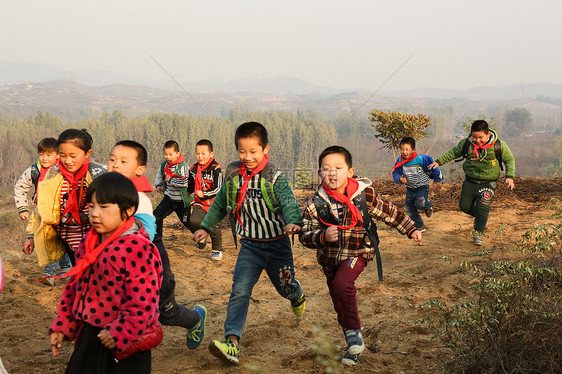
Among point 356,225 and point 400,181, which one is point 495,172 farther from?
point 356,225

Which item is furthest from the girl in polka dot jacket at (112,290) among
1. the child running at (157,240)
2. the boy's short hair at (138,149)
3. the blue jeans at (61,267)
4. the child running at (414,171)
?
the child running at (414,171)

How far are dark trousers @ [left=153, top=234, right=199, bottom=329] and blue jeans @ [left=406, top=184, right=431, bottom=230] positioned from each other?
18.7 feet

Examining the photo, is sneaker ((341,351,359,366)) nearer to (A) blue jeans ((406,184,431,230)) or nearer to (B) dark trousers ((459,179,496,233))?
(B) dark trousers ((459,179,496,233))

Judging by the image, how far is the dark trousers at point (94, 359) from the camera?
244cm

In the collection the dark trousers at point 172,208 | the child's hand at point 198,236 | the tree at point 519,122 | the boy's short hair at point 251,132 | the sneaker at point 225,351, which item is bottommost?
the sneaker at point 225,351

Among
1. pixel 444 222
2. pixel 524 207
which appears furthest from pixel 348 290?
pixel 524 207

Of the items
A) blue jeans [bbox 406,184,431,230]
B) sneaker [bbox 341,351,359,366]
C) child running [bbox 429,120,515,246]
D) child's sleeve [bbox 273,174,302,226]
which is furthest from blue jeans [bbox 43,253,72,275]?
child running [bbox 429,120,515,246]

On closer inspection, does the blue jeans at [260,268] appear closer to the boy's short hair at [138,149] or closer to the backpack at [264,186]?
the backpack at [264,186]

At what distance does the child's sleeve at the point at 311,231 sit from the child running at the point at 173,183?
4181 mm

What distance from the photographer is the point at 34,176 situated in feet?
19.8

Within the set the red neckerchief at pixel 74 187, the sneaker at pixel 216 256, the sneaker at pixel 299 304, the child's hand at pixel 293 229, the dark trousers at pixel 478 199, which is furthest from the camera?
the sneaker at pixel 216 256

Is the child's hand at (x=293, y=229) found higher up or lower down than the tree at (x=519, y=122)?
lower down

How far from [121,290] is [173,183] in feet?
17.6

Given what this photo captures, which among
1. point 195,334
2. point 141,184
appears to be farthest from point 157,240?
point 195,334
